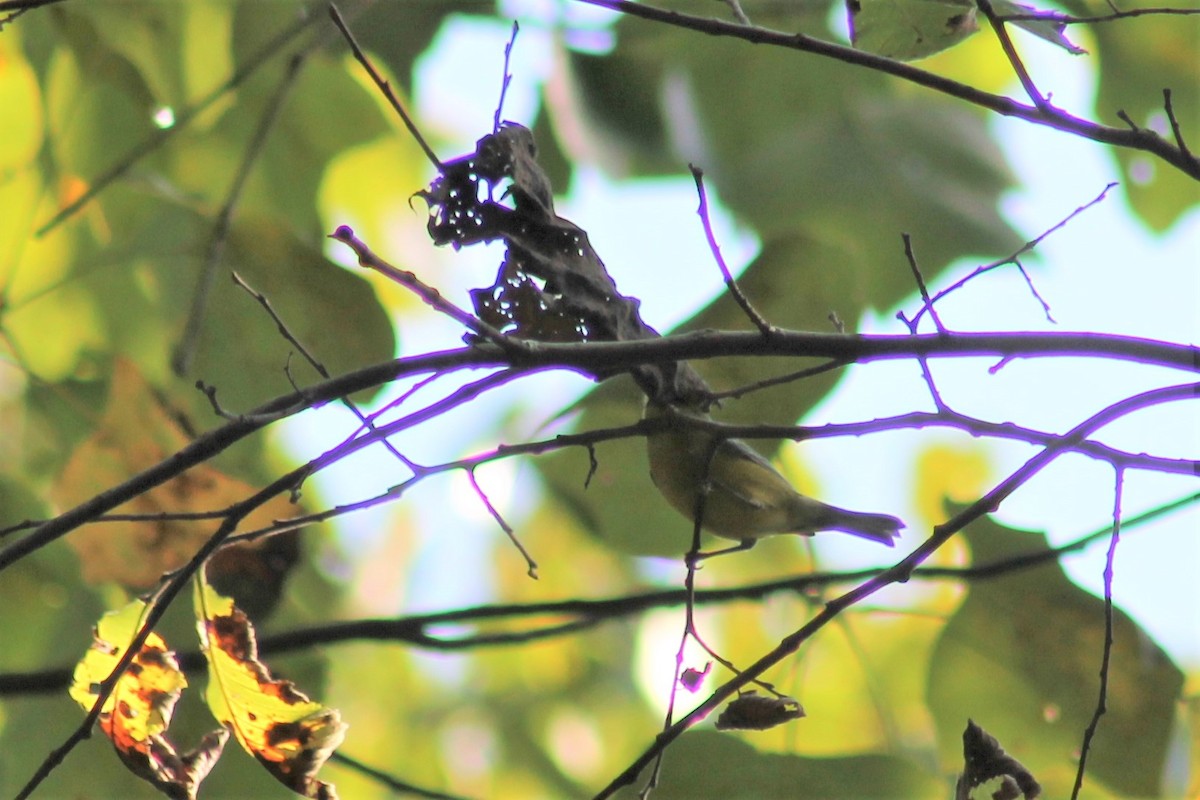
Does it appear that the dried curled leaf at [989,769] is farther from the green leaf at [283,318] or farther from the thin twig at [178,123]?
the thin twig at [178,123]

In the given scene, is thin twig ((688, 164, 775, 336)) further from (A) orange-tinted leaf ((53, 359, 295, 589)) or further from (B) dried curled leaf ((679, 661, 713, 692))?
(A) orange-tinted leaf ((53, 359, 295, 589))

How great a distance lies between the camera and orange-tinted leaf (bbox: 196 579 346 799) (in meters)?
1.27

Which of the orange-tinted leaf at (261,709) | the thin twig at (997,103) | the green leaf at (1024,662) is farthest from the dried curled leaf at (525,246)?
the green leaf at (1024,662)

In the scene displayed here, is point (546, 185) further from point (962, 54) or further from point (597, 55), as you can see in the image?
point (962, 54)

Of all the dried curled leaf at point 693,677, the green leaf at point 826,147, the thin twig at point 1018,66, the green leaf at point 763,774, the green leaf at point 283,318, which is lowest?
the dried curled leaf at point 693,677

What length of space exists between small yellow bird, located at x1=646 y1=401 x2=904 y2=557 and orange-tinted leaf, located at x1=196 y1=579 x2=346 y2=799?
1.74ft

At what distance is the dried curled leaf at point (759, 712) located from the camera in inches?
48.3

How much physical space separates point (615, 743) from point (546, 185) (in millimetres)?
3603

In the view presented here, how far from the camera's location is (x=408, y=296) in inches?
160

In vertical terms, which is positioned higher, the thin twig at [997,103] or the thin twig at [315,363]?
the thin twig at [997,103]

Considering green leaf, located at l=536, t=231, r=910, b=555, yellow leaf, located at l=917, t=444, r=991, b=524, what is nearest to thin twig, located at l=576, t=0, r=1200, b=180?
green leaf, located at l=536, t=231, r=910, b=555

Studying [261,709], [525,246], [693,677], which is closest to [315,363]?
[525,246]

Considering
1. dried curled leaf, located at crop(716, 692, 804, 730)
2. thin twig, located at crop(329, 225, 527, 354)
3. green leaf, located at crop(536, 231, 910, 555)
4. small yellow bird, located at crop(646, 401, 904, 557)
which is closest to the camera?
thin twig, located at crop(329, 225, 527, 354)

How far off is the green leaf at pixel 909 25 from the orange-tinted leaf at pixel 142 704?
3.46 ft
